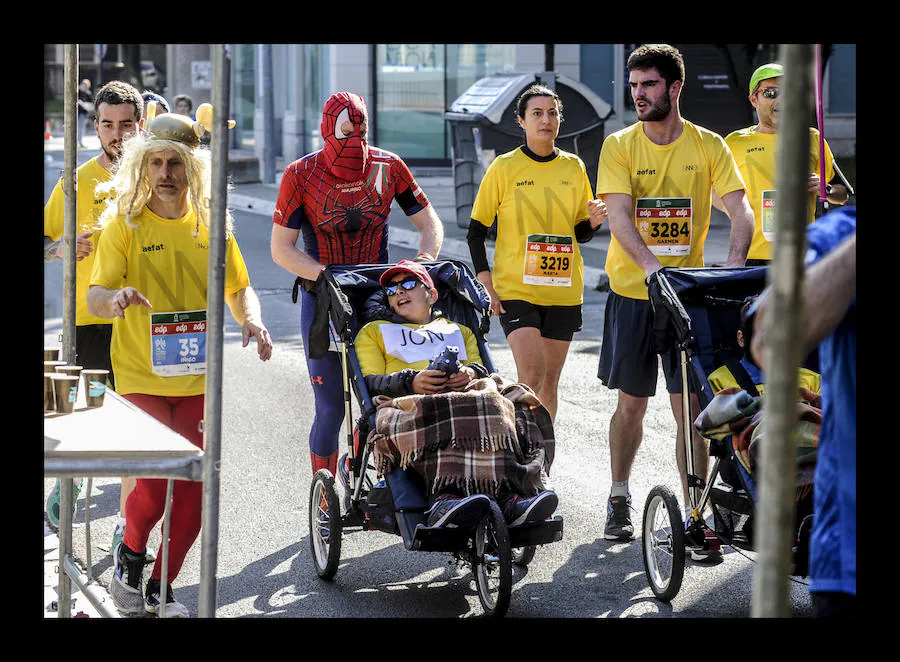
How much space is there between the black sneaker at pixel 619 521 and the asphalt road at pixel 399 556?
0.05 metres

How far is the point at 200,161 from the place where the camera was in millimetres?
4727

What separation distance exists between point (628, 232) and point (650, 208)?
0.86 ft

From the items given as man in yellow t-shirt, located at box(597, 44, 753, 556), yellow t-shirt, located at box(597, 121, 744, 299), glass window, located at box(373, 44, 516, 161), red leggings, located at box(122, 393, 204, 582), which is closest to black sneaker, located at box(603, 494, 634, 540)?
man in yellow t-shirt, located at box(597, 44, 753, 556)

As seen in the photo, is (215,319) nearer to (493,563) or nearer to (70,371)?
(70,371)

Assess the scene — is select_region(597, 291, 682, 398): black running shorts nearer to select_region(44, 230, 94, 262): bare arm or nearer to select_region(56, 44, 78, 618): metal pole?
select_region(44, 230, 94, 262): bare arm

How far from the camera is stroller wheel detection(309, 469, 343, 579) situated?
5.18 meters
